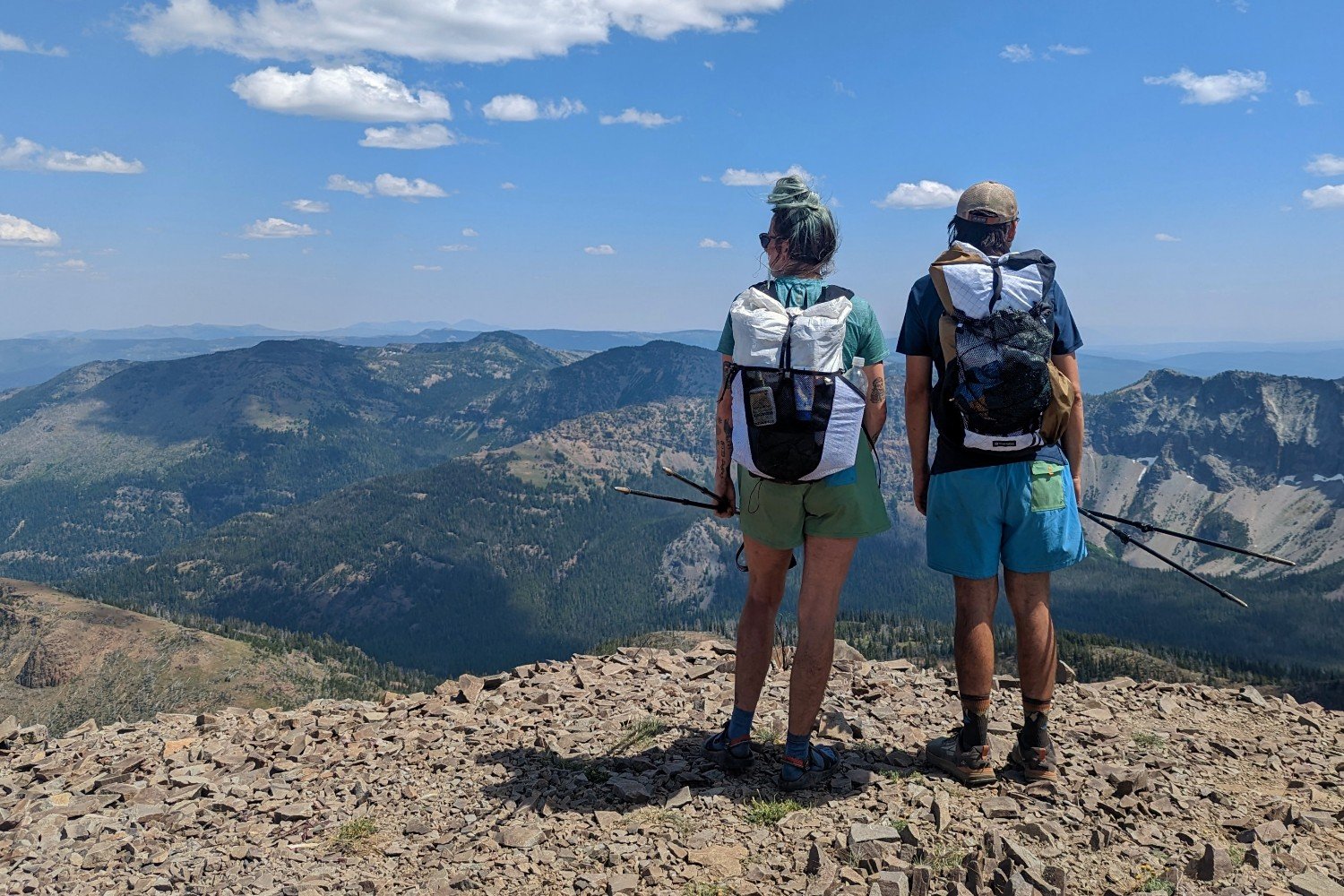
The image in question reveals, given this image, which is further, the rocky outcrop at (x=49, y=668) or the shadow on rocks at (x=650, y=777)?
the rocky outcrop at (x=49, y=668)

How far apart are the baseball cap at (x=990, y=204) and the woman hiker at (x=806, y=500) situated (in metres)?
1.04

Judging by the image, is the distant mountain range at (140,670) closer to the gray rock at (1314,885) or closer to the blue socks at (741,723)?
the blue socks at (741,723)

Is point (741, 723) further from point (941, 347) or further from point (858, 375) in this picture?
point (941, 347)

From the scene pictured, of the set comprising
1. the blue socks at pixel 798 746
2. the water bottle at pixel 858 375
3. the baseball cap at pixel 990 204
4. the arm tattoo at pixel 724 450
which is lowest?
the blue socks at pixel 798 746

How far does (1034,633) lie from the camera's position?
701 centimetres

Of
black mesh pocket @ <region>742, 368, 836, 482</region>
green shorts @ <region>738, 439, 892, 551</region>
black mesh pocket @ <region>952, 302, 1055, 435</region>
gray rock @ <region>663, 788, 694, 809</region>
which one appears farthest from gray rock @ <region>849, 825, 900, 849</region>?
black mesh pocket @ <region>952, 302, 1055, 435</region>

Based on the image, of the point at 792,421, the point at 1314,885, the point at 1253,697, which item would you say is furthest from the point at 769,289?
the point at 1253,697

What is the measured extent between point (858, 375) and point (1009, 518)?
158 centimetres

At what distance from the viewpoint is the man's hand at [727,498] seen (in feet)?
23.7

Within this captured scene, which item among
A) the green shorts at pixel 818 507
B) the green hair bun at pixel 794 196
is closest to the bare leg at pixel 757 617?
the green shorts at pixel 818 507

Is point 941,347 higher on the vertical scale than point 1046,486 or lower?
higher

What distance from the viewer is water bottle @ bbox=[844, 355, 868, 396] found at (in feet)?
22.1

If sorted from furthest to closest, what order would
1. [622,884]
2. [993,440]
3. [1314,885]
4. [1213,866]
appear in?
[993,440]
[622,884]
[1213,866]
[1314,885]

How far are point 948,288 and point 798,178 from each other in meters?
1.49
